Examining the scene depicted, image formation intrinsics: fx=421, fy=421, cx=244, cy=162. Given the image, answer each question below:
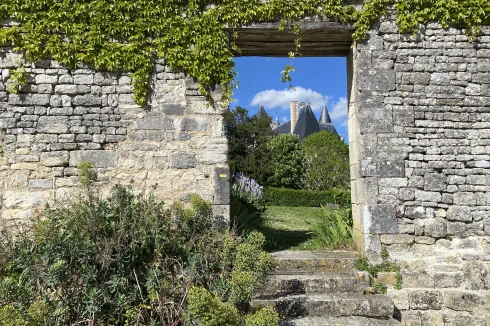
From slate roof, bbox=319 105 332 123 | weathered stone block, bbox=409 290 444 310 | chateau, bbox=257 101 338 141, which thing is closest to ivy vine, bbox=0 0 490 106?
weathered stone block, bbox=409 290 444 310

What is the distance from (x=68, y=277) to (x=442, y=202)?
382 cm

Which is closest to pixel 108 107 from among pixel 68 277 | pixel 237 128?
pixel 68 277

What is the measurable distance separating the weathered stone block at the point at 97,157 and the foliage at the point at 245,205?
170 centimetres

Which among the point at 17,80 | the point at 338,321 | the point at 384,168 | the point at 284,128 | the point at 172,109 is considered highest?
the point at 284,128

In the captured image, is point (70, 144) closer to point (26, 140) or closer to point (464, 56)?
point (26, 140)

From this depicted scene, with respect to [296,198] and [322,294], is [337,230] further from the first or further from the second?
[296,198]

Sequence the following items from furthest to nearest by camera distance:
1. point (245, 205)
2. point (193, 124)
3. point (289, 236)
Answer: point (245, 205)
point (289, 236)
point (193, 124)

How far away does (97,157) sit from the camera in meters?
4.56

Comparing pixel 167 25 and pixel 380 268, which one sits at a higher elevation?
pixel 167 25

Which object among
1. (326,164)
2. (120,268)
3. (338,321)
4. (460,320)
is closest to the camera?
(120,268)

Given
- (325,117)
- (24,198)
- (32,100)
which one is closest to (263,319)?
(24,198)

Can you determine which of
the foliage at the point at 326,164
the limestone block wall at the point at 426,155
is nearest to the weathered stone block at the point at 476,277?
the limestone block wall at the point at 426,155

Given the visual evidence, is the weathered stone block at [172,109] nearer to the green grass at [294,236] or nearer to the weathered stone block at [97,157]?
the weathered stone block at [97,157]

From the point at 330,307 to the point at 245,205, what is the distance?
339cm
